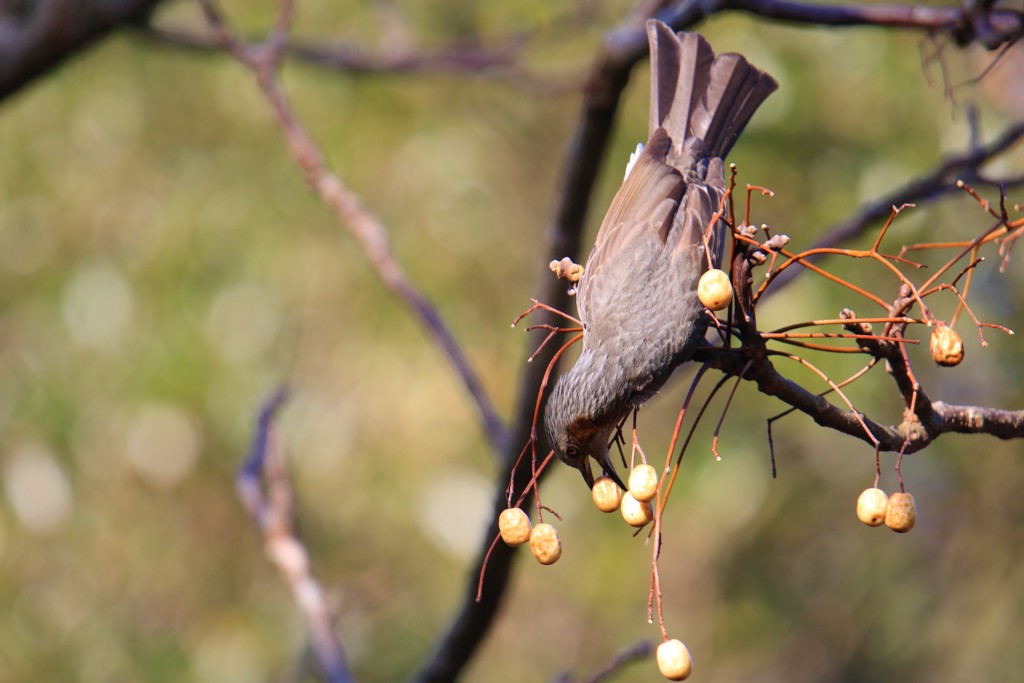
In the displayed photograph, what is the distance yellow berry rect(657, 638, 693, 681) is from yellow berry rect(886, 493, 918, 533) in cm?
42

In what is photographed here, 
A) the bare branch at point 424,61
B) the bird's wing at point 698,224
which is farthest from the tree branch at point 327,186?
the bare branch at point 424,61

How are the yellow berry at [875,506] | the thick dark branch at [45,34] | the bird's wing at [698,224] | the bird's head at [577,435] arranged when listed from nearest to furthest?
the yellow berry at [875,506] → the bird's head at [577,435] → the bird's wing at [698,224] → the thick dark branch at [45,34]

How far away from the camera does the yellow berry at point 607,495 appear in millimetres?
2205

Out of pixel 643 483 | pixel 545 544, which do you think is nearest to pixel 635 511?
pixel 643 483

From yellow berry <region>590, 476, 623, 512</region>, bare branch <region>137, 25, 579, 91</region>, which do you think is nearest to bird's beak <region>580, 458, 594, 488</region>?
yellow berry <region>590, 476, 623, 512</region>

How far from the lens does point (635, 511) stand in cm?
204

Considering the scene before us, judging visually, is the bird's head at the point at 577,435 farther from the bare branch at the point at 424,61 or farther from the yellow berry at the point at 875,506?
the bare branch at the point at 424,61

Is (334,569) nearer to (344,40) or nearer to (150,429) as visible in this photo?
(150,429)

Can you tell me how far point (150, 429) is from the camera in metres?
6.33

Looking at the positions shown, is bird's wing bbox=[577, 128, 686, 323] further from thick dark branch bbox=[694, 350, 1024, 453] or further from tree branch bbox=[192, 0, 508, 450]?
thick dark branch bbox=[694, 350, 1024, 453]

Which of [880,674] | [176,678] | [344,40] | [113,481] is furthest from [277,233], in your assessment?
[880,674]

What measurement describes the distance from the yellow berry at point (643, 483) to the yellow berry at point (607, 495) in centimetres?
22

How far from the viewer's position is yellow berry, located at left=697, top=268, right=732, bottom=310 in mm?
1858

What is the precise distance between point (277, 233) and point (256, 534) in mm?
1824
